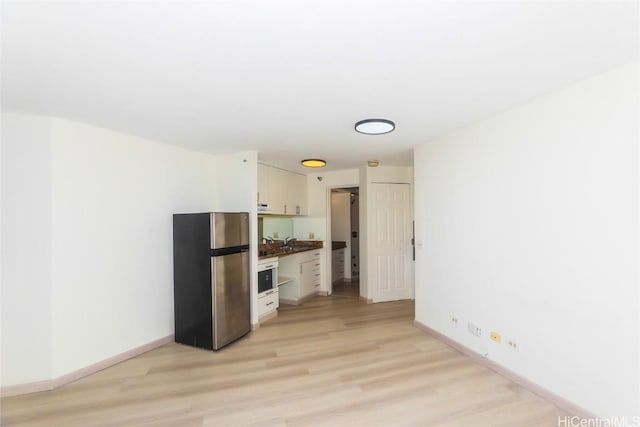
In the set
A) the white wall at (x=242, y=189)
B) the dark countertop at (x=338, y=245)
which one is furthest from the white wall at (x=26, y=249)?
the dark countertop at (x=338, y=245)

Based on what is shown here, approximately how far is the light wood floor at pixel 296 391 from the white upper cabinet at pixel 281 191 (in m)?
2.01

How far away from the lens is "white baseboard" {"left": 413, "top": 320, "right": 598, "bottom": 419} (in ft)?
6.60

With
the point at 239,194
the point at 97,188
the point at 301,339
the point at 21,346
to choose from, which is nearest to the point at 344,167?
the point at 239,194

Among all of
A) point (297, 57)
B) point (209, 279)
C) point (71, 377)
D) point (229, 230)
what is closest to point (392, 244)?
point (229, 230)

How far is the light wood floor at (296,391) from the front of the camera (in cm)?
204

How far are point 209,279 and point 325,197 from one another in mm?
2891

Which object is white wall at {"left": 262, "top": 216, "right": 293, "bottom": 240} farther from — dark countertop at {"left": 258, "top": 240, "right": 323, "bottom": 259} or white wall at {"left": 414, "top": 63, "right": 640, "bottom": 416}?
white wall at {"left": 414, "top": 63, "right": 640, "bottom": 416}

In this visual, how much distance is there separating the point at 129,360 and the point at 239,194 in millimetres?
2160

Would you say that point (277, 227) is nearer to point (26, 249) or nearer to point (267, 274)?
point (267, 274)

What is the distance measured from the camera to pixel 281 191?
15.7 feet

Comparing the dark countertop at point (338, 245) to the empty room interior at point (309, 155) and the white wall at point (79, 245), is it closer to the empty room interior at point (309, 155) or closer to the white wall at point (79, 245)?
the empty room interior at point (309, 155)

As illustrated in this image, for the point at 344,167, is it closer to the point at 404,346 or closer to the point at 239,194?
the point at 239,194

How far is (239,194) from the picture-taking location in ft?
12.7

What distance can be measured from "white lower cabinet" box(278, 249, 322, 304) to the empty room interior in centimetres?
82
